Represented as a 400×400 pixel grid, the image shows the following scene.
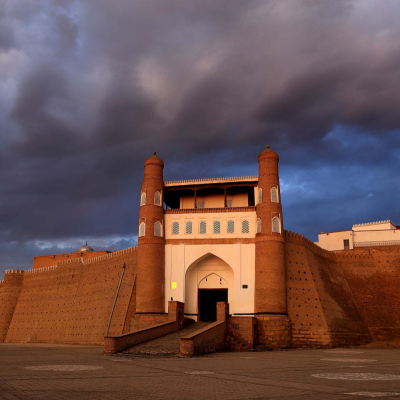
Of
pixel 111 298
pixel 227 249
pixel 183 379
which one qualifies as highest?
pixel 227 249

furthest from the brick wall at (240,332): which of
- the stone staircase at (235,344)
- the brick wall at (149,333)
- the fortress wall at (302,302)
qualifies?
the fortress wall at (302,302)

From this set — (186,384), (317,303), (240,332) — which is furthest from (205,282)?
(186,384)

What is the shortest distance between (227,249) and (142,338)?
882cm

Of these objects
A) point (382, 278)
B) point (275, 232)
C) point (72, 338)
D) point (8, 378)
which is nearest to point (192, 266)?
point (275, 232)

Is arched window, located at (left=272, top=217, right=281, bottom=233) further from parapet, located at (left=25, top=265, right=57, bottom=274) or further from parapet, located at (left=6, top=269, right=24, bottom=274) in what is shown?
parapet, located at (left=6, top=269, right=24, bottom=274)

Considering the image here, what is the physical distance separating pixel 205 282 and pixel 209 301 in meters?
1.49

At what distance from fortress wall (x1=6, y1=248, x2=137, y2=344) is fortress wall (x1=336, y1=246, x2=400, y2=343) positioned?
15440mm

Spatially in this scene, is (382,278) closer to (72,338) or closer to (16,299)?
(72,338)

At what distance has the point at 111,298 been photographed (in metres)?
30.9

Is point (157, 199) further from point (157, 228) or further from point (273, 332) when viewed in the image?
point (273, 332)

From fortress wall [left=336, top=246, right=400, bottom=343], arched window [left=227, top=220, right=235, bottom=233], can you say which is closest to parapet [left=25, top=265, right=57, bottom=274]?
arched window [left=227, top=220, right=235, bottom=233]

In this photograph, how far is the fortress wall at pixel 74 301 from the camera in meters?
30.1

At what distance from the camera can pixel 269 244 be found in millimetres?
26859

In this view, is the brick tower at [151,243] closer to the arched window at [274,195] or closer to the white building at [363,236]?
the arched window at [274,195]
